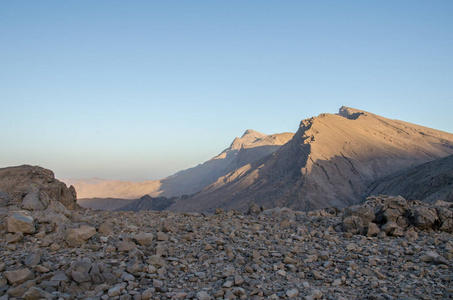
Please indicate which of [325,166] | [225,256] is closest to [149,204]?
[325,166]

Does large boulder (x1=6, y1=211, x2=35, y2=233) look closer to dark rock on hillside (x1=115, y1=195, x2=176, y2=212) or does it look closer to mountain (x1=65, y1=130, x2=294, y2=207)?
dark rock on hillside (x1=115, y1=195, x2=176, y2=212)

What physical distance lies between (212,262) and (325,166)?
2936cm

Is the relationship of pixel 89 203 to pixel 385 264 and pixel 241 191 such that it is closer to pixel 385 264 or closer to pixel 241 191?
pixel 241 191

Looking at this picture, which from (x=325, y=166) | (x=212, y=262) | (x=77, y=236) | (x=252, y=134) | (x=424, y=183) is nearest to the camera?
(x=212, y=262)

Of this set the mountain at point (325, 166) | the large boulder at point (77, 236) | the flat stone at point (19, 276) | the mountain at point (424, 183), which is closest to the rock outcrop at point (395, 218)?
the large boulder at point (77, 236)

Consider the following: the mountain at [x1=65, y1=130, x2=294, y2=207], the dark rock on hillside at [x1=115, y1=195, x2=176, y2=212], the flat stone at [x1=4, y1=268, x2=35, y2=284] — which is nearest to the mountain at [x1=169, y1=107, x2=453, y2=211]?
the dark rock on hillside at [x1=115, y1=195, x2=176, y2=212]

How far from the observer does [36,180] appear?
28.1 feet

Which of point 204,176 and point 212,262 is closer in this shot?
point 212,262

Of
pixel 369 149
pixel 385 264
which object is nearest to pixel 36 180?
pixel 385 264

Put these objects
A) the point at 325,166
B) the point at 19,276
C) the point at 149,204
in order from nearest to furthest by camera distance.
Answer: the point at 19,276, the point at 325,166, the point at 149,204

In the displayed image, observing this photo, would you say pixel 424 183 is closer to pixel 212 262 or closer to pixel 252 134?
pixel 212 262

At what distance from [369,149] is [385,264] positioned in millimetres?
34903

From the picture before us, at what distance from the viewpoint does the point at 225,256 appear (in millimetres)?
5504

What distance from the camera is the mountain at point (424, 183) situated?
21.2 m
